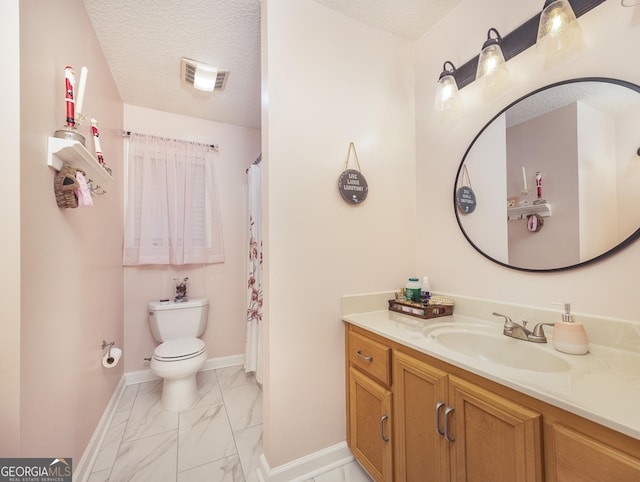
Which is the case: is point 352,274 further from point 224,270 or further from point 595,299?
point 224,270

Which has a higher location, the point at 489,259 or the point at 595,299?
the point at 489,259

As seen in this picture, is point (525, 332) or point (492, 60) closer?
point (525, 332)

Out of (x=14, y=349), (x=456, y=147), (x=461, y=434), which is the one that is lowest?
(x=461, y=434)

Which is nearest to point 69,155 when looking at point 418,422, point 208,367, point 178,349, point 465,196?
point 178,349

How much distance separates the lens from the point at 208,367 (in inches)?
102

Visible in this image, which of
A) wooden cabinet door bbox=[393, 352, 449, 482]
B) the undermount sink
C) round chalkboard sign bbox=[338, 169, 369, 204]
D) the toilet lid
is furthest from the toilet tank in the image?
the undermount sink

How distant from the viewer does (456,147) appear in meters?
1.51

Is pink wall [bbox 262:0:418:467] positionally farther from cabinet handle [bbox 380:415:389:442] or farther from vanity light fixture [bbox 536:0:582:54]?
vanity light fixture [bbox 536:0:582:54]

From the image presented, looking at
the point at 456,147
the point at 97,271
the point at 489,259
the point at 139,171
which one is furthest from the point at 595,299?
the point at 139,171

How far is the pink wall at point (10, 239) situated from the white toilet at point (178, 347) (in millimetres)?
1065

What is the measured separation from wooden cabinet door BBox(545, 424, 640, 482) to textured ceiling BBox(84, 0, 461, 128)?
6.57 ft

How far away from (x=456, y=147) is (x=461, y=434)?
1404mm

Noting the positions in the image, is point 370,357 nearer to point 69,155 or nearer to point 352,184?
point 352,184

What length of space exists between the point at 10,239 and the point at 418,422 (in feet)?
5.23
